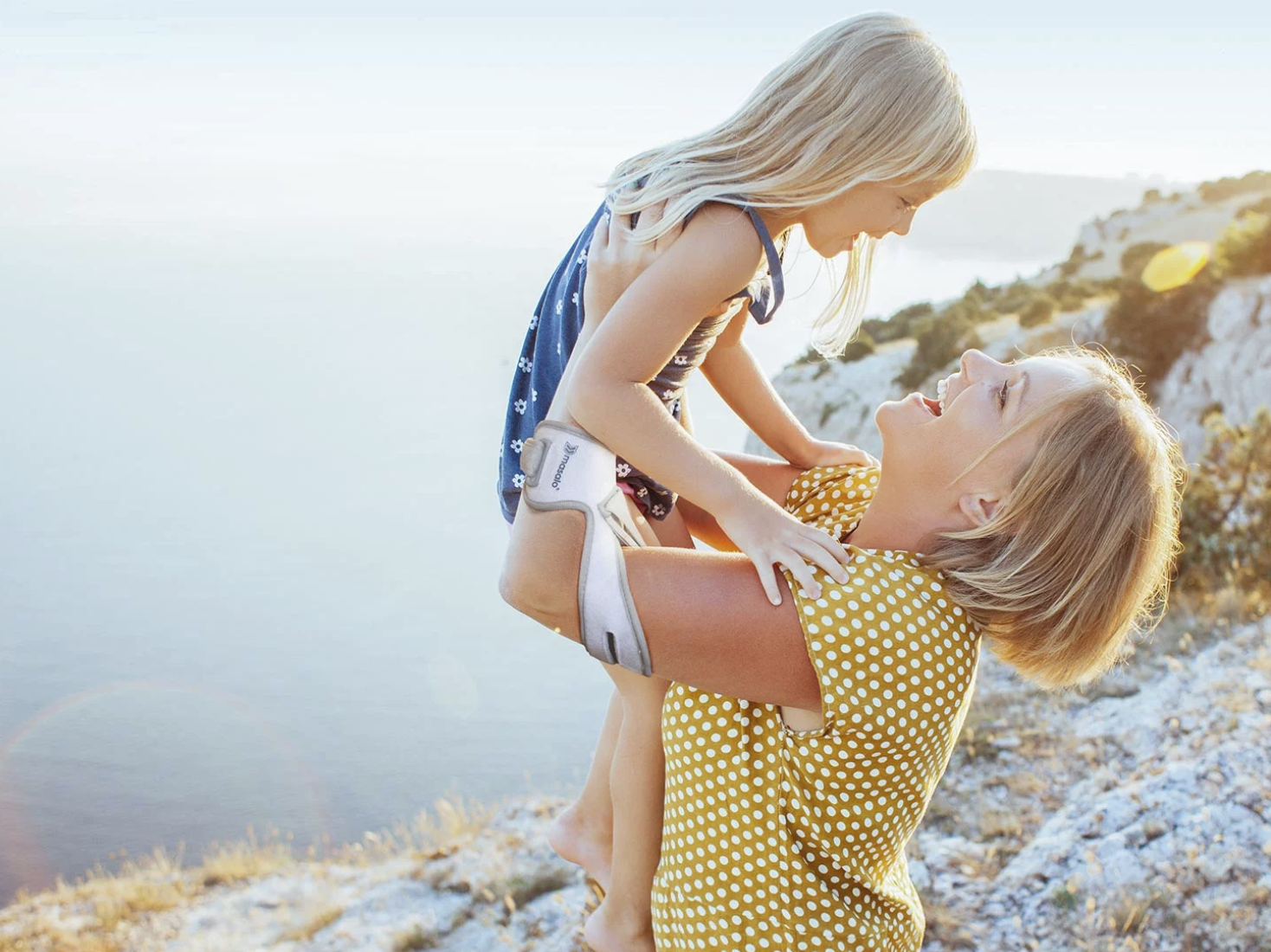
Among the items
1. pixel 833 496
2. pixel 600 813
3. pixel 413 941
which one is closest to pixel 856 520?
pixel 833 496

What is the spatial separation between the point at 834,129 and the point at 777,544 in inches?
41.0

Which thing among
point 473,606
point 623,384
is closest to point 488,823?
point 623,384

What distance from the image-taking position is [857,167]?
7.18ft

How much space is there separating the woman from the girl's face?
0.56 metres

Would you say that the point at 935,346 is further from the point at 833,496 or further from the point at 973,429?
the point at 973,429

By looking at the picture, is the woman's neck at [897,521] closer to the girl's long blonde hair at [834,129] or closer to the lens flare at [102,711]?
the girl's long blonde hair at [834,129]

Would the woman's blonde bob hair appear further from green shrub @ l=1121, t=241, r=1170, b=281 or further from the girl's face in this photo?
green shrub @ l=1121, t=241, r=1170, b=281

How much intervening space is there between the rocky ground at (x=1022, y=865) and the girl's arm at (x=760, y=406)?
2.33m

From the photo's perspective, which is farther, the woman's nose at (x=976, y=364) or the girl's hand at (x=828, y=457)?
the girl's hand at (x=828, y=457)

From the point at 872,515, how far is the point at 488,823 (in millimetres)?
4815

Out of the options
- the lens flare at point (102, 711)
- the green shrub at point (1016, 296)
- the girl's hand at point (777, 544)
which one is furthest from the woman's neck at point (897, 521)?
the green shrub at point (1016, 296)

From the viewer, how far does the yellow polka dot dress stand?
1683mm

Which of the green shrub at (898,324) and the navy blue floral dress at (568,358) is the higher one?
the green shrub at (898,324)

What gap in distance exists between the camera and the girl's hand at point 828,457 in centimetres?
265
